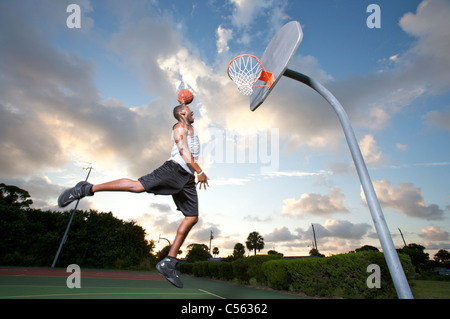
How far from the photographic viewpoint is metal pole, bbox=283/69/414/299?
249 centimetres

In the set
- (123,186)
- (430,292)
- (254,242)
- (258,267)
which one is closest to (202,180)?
(123,186)

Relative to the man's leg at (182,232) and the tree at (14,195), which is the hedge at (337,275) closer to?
the man's leg at (182,232)

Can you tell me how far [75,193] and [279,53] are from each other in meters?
3.65

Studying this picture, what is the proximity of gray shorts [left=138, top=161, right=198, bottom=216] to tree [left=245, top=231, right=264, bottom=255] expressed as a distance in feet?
234

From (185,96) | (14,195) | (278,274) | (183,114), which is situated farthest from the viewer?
(14,195)

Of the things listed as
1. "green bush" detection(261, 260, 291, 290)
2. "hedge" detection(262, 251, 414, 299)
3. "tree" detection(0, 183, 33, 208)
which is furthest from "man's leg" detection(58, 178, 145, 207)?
"tree" detection(0, 183, 33, 208)

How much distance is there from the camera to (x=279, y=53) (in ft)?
12.2

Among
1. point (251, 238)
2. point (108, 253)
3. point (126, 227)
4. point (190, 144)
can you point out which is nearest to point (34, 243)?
point (108, 253)

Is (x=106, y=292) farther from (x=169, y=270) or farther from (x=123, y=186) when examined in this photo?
(x=123, y=186)

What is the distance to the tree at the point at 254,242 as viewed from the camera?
228 ft

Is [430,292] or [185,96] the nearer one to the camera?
[185,96]

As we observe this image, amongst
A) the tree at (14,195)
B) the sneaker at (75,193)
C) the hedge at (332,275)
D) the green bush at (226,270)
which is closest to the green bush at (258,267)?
the hedge at (332,275)

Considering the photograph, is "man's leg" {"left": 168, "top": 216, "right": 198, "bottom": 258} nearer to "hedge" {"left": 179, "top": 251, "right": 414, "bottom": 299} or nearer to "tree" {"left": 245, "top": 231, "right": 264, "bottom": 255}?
"hedge" {"left": 179, "top": 251, "right": 414, "bottom": 299}

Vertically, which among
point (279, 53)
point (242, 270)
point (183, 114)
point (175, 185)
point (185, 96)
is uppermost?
point (279, 53)
